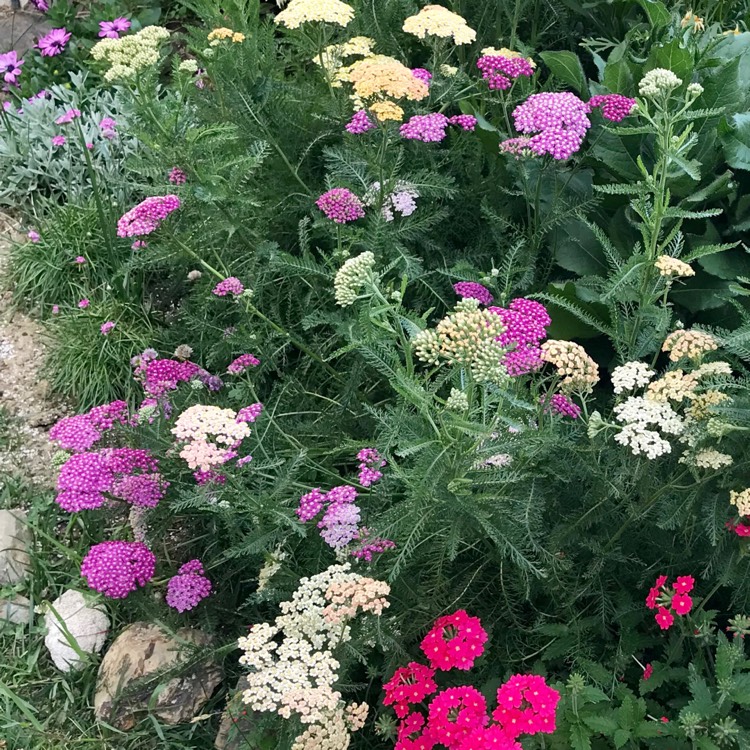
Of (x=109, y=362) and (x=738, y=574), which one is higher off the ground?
(x=738, y=574)

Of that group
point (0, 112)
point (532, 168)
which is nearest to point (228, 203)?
point (532, 168)

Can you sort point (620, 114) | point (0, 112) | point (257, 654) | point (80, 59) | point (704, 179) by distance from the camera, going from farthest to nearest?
1. point (80, 59)
2. point (0, 112)
3. point (704, 179)
4. point (620, 114)
5. point (257, 654)

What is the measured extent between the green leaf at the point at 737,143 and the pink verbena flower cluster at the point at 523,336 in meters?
1.14

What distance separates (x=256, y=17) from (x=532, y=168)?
1.34m

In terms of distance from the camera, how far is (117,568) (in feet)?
7.96

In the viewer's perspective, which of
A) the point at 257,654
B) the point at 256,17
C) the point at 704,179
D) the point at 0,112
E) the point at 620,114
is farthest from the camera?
the point at 0,112

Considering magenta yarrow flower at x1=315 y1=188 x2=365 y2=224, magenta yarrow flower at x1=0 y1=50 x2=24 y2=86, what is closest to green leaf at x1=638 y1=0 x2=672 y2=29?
magenta yarrow flower at x1=315 y1=188 x2=365 y2=224

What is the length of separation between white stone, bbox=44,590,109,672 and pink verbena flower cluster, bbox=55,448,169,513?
48 cm

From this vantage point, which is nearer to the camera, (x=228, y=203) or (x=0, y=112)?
(x=228, y=203)

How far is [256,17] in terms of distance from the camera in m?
3.45

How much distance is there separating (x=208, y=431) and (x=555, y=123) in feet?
4.07

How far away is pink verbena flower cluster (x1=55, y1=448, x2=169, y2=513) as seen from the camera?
232cm

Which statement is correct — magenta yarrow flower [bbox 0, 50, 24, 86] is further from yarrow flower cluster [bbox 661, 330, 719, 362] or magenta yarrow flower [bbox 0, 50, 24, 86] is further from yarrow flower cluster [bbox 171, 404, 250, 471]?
yarrow flower cluster [bbox 661, 330, 719, 362]

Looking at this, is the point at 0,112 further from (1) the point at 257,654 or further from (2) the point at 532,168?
(1) the point at 257,654
